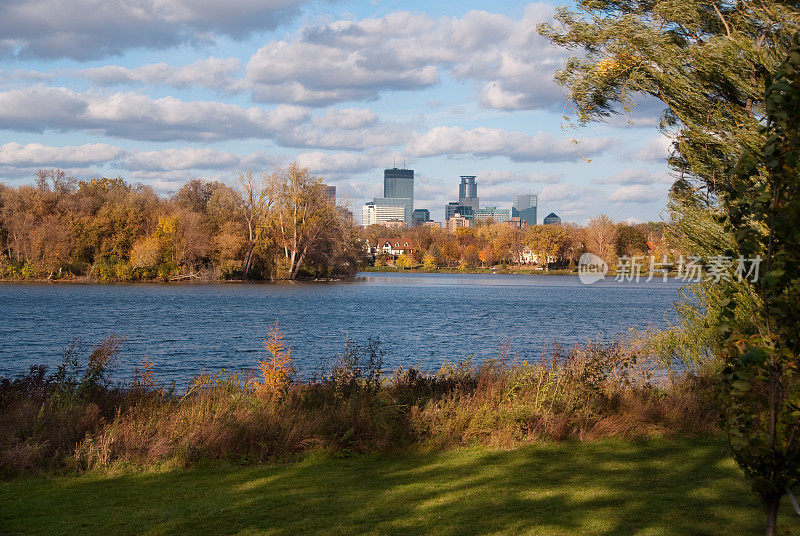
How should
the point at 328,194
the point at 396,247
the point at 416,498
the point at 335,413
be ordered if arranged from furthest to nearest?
the point at 396,247 < the point at 328,194 < the point at 335,413 < the point at 416,498

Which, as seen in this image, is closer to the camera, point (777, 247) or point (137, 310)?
point (777, 247)

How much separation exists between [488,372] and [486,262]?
14853 centimetres

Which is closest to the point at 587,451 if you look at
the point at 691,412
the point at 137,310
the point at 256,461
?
the point at 691,412

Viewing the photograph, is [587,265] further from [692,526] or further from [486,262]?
[692,526]

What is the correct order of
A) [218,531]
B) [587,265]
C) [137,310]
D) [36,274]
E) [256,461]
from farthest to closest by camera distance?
[587,265] → [36,274] → [137,310] → [256,461] → [218,531]

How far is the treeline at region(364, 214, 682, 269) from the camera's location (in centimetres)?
11456

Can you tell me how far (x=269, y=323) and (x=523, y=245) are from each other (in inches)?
4788

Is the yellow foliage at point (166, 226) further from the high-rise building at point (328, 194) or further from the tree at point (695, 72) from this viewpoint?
the tree at point (695, 72)

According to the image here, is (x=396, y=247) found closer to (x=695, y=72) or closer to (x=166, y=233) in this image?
(x=166, y=233)

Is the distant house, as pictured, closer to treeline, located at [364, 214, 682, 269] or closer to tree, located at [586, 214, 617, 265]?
treeline, located at [364, 214, 682, 269]

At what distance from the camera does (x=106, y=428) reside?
995 cm

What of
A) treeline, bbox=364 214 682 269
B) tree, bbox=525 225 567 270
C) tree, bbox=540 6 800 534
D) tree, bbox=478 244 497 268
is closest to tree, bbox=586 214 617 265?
treeline, bbox=364 214 682 269

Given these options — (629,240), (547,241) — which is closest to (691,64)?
(629,240)

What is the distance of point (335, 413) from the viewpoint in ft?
36.4
